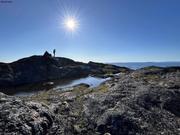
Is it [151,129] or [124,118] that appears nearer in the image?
[151,129]

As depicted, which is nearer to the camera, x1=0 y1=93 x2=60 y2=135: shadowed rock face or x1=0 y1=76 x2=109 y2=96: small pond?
x1=0 y1=93 x2=60 y2=135: shadowed rock face

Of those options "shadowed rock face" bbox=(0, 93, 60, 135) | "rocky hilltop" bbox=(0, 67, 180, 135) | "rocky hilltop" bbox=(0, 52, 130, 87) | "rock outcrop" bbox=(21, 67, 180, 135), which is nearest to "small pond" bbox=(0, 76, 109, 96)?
"rocky hilltop" bbox=(0, 52, 130, 87)

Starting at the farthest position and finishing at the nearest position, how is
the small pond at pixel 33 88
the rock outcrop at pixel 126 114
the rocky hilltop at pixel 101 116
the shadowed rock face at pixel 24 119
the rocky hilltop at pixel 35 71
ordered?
the rocky hilltop at pixel 35 71, the small pond at pixel 33 88, the rock outcrop at pixel 126 114, the rocky hilltop at pixel 101 116, the shadowed rock face at pixel 24 119

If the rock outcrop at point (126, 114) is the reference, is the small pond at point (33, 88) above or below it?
below

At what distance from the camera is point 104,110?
108 ft

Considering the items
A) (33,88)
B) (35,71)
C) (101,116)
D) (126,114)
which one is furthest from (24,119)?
(35,71)

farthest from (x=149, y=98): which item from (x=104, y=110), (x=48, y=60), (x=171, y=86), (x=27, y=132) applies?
(x=48, y=60)

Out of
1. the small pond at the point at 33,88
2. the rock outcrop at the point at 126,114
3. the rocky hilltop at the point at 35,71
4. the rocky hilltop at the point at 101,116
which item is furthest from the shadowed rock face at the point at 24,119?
the rocky hilltop at the point at 35,71

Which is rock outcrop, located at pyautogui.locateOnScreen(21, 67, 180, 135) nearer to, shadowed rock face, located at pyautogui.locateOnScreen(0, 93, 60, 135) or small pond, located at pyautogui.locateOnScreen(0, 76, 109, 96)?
shadowed rock face, located at pyautogui.locateOnScreen(0, 93, 60, 135)

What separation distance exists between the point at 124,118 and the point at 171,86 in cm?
2081

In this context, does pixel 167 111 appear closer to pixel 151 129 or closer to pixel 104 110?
pixel 151 129

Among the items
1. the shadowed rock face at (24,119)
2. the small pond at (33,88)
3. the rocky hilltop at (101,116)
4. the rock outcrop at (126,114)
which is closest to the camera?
the shadowed rock face at (24,119)

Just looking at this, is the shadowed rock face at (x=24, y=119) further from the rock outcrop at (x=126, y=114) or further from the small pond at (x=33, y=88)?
the small pond at (x=33, y=88)

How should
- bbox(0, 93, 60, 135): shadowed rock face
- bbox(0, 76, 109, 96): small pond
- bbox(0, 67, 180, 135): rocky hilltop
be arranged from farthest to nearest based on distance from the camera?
bbox(0, 76, 109, 96): small pond
bbox(0, 67, 180, 135): rocky hilltop
bbox(0, 93, 60, 135): shadowed rock face
